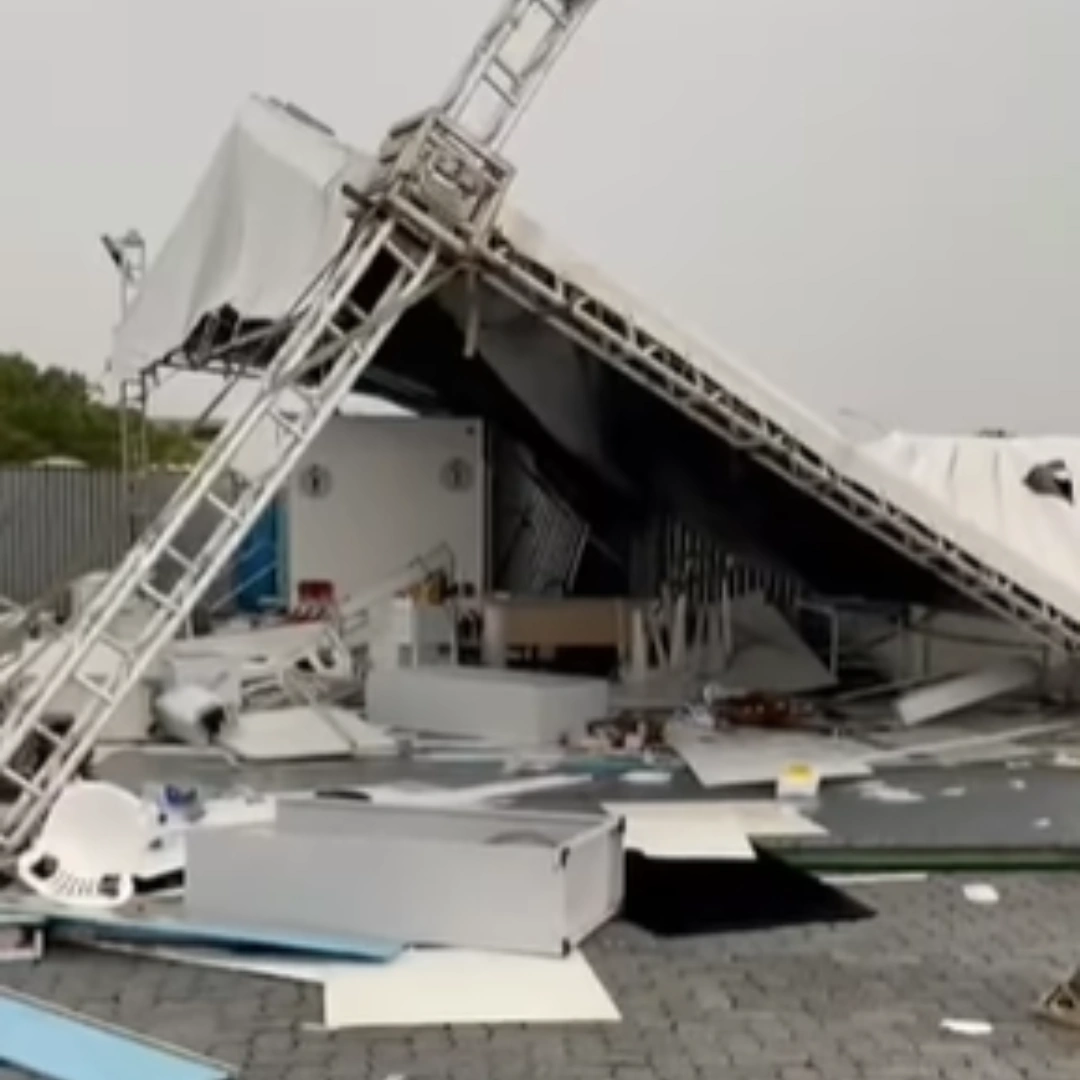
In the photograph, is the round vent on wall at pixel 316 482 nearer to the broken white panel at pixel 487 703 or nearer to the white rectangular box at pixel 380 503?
the white rectangular box at pixel 380 503

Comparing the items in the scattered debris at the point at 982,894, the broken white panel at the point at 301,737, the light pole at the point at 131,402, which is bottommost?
the scattered debris at the point at 982,894

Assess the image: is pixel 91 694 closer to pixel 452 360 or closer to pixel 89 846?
pixel 89 846

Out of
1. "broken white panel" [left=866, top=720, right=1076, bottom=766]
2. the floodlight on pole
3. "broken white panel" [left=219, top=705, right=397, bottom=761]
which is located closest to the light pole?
the floodlight on pole

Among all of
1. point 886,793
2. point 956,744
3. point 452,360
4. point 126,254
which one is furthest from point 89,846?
point 126,254

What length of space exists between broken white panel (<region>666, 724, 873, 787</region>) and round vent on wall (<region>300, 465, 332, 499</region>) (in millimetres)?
4911

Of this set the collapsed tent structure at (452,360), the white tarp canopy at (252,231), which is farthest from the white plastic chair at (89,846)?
the white tarp canopy at (252,231)

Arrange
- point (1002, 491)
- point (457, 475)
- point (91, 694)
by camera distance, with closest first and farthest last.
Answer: point (91, 694) → point (1002, 491) → point (457, 475)

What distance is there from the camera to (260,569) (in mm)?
16797

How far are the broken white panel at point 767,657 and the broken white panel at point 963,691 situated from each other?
0.98m

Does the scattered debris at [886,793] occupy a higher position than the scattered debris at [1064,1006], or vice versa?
the scattered debris at [886,793]

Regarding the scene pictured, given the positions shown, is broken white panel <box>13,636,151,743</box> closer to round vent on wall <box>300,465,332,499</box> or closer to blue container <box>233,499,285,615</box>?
round vent on wall <box>300,465,332,499</box>

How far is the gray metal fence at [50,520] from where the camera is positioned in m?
18.7

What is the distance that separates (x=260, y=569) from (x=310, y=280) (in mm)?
8244

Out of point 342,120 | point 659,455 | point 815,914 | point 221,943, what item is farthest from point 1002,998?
point 342,120
